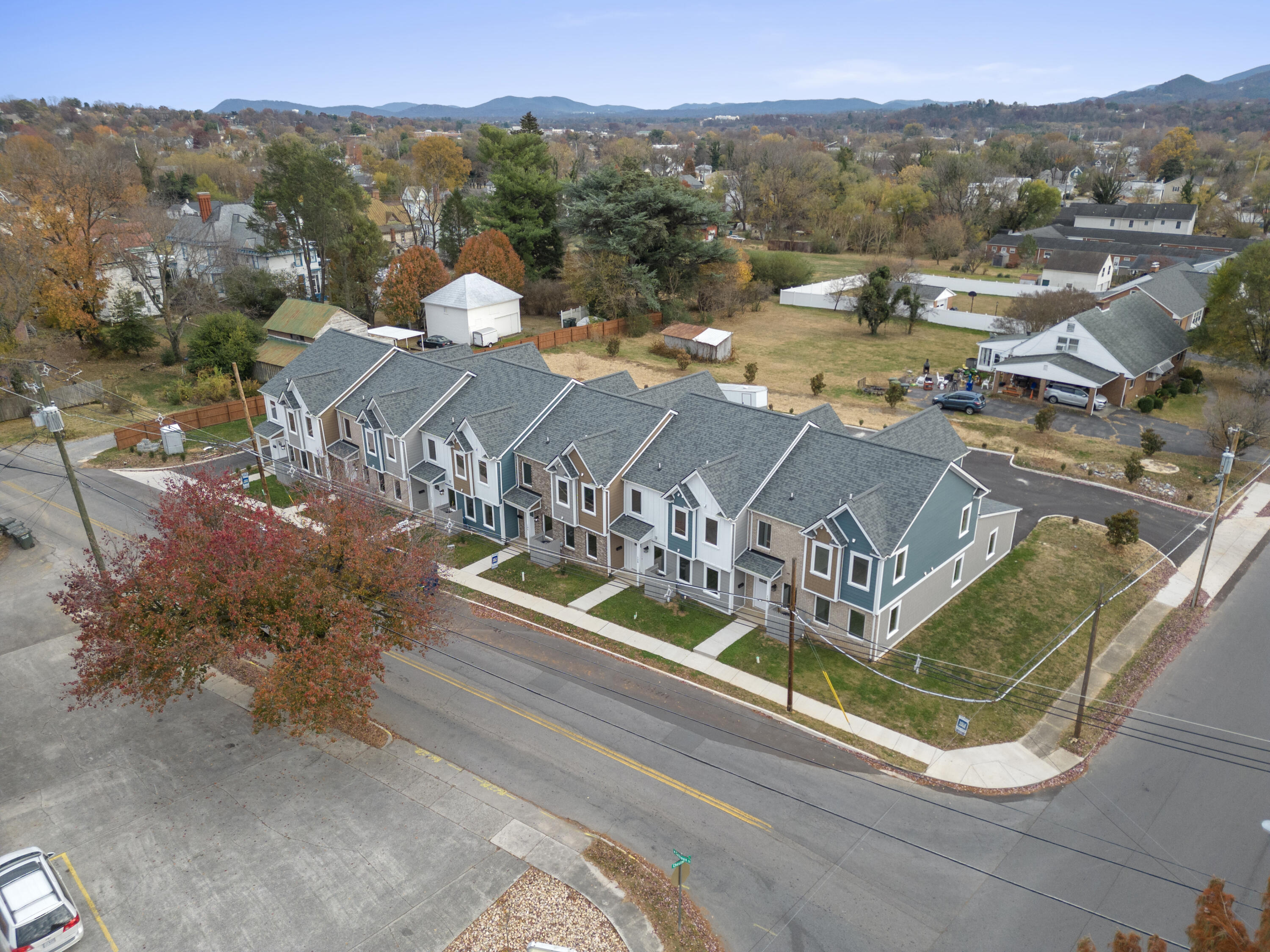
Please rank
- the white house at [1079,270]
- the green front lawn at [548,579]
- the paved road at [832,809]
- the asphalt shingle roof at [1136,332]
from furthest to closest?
the white house at [1079,270]
the asphalt shingle roof at [1136,332]
the green front lawn at [548,579]
the paved road at [832,809]

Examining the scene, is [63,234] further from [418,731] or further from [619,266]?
[418,731]

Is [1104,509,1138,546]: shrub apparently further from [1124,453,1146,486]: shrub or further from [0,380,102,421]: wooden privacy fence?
[0,380,102,421]: wooden privacy fence

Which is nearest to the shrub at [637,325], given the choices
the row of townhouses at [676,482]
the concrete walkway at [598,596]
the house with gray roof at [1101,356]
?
the house with gray roof at [1101,356]

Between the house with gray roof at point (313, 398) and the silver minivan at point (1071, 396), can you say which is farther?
the silver minivan at point (1071, 396)

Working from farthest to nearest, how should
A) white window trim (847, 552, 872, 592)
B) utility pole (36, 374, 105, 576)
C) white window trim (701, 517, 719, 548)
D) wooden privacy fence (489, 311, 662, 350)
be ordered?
wooden privacy fence (489, 311, 662, 350) → white window trim (701, 517, 719, 548) → white window trim (847, 552, 872, 592) → utility pole (36, 374, 105, 576)

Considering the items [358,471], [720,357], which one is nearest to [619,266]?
[720,357]

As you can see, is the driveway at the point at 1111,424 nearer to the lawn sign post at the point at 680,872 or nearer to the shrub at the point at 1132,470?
the shrub at the point at 1132,470

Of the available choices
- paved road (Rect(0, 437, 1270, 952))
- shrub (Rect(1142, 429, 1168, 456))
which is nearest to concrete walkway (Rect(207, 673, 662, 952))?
paved road (Rect(0, 437, 1270, 952))
